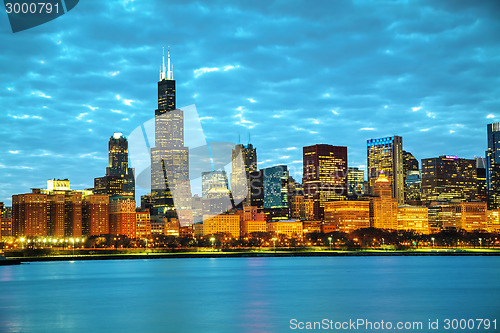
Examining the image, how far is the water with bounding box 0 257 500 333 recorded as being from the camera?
44.2m

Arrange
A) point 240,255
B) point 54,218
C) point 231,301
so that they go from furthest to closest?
point 54,218 < point 240,255 < point 231,301

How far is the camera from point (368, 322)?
43.2 meters

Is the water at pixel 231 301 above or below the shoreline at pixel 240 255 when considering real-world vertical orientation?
above

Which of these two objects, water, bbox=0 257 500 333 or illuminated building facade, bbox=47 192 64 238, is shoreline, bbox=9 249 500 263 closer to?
illuminated building facade, bbox=47 192 64 238

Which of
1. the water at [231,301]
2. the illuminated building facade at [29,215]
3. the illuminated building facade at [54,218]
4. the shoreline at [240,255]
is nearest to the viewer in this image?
the water at [231,301]

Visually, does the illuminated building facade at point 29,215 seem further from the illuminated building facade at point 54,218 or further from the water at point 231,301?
the water at point 231,301

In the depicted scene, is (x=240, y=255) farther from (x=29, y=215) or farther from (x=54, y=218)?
(x=29, y=215)

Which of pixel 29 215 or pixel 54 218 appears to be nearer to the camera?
pixel 29 215

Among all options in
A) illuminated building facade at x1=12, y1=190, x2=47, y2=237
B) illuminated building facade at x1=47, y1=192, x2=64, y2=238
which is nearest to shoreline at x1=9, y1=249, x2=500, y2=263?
illuminated building facade at x1=12, y1=190, x2=47, y2=237

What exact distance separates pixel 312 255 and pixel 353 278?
3175 inches

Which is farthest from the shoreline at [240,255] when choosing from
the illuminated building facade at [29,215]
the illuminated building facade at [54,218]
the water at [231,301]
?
the water at [231,301]

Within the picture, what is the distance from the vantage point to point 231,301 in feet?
187

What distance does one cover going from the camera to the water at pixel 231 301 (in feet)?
145

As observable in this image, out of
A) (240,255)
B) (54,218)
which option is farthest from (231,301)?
(54,218)
